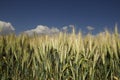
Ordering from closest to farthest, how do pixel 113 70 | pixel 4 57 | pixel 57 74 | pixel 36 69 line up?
1. pixel 113 70
2. pixel 57 74
3. pixel 36 69
4. pixel 4 57

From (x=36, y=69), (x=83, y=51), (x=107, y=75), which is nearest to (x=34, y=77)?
(x=36, y=69)

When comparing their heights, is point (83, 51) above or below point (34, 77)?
above

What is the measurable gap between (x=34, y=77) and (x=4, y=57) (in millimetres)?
969

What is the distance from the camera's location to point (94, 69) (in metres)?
4.80

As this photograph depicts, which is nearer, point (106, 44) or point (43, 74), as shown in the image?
point (106, 44)

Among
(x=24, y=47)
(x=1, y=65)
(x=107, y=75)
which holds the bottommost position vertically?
(x=107, y=75)

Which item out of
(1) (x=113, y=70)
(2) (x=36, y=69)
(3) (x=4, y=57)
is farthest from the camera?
(3) (x=4, y=57)

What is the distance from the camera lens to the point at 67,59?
16.2 feet

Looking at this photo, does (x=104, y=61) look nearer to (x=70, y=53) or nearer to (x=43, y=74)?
(x=70, y=53)

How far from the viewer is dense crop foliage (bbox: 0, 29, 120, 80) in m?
4.71

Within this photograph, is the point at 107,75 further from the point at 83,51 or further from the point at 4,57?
the point at 4,57

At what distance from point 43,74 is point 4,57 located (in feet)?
3.99

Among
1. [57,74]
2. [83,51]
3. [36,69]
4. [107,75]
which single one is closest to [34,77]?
[36,69]

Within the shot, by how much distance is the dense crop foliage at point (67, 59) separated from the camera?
4.71 m
